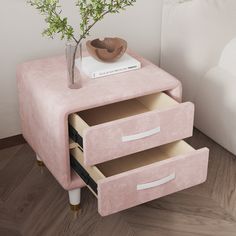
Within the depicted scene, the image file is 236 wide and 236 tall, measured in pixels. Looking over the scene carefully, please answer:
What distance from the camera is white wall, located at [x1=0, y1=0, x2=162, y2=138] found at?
1.93 meters

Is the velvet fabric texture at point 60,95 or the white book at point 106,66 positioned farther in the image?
the white book at point 106,66

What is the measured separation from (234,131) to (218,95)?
0.15m

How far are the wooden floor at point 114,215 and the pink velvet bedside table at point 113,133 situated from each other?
89mm

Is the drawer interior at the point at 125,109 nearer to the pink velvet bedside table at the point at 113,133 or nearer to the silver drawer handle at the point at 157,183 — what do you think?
the pink velvet bedside table at the point at 113,133

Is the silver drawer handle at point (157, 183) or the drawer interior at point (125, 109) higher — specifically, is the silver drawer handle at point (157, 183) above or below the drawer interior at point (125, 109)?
below

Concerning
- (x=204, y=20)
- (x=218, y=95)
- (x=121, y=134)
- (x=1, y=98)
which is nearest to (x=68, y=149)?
(x=121, y=134)

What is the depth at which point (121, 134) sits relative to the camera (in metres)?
1.53

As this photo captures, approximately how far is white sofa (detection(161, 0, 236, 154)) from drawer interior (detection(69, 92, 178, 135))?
30cm

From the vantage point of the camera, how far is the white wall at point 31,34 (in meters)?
1.93

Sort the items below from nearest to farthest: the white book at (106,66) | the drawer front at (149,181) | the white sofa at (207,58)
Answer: the drawer front at (149,181), the white book at (106,66), the white sofa at (207,58)

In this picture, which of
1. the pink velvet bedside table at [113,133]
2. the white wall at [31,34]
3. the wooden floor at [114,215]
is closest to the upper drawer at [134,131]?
the pink velvet bedside table at [113,133]

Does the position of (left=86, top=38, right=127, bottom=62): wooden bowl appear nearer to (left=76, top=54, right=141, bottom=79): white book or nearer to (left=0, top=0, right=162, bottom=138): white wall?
(left=76, top=54, right=141, bottom=79): white book

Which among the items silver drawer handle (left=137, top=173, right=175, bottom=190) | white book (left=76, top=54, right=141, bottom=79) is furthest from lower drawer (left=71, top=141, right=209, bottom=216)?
white book (left=76, top=54, right=141, bottom=79)

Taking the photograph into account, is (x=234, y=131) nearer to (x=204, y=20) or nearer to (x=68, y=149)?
(x=204, y=20)
